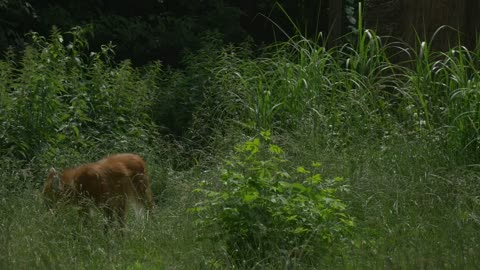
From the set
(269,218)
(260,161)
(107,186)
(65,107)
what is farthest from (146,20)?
(269,218)

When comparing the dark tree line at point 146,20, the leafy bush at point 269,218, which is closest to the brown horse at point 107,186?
the leafy bush at point 269,218

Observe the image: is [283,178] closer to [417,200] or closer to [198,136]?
[417,200]

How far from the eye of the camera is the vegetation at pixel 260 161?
6.34 metres

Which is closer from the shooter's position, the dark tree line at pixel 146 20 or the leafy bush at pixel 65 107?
the leafy bush at pixel 65 107

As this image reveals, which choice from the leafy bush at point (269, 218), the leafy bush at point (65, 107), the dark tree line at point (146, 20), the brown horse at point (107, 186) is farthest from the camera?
the dark tree line at point (146, 20)

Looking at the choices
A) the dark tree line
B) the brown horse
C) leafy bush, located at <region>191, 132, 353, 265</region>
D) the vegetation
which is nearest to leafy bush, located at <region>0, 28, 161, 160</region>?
the vegetation

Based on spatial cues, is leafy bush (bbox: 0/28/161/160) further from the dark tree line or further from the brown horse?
the dark tree line

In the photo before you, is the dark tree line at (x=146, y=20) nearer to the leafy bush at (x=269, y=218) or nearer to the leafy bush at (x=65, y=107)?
the leafy bush at (x=65, y=107)

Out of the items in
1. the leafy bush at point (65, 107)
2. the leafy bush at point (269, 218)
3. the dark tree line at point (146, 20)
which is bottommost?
the dark tree line at point (146, 20)

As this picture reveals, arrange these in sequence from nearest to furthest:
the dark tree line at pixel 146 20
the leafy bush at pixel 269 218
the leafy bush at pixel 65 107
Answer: the leafy bush at pixel 269 218 < the leafy bush at pixel 65 107 < the dark tree line at pixel 146 20

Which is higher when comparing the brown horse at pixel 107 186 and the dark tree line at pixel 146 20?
the brown horse at pixel 107 186

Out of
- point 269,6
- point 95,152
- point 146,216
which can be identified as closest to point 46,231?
point 146,216

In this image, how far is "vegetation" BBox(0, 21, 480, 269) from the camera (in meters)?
6.34

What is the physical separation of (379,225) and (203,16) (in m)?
9.02
